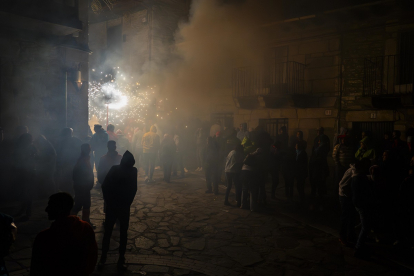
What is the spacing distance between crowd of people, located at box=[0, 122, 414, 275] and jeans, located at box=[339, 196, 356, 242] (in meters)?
0.02

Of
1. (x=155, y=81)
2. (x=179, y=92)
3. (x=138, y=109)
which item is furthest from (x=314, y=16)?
(x=138, y=109)

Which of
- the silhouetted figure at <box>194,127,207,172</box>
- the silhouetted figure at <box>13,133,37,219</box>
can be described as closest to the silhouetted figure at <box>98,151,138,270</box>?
the silhouetted figure at <box>13,133,37,219</box>

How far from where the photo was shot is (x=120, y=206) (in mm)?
4746

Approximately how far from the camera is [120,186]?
186 inches

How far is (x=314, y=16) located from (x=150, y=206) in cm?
1039

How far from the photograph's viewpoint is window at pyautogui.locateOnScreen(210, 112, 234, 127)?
1673 centimetres

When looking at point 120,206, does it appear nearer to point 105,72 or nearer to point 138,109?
point 138,109

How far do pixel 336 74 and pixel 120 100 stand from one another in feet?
44.4

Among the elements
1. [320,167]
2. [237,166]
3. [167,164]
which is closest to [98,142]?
[167,164]

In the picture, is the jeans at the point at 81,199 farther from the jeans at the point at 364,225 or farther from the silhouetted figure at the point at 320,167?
the silhouetted figure at the point at 320,167

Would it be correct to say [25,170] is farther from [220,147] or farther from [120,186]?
[220,147]

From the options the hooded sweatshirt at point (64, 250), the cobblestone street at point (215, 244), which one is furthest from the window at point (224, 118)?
the hooded sweatshirt at point (64, 250)

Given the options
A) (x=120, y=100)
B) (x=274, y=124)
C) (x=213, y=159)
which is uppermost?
(x=120, y=100)

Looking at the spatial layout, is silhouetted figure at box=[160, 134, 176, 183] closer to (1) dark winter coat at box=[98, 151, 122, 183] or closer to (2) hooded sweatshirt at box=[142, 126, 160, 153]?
(2) hooded sweatshirt at box=[142, 126, 160, 153]
